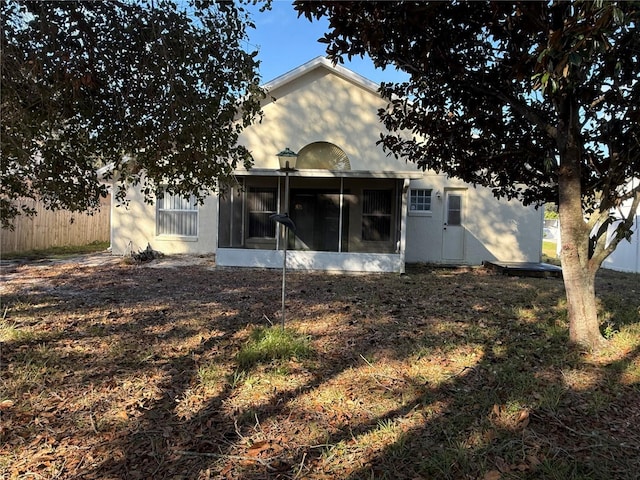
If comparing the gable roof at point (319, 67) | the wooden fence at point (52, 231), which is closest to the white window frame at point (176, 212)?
the wooden fence at point (52, 231)

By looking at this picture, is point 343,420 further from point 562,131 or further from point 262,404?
point 562,131

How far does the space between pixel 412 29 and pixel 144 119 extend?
285 centimetres

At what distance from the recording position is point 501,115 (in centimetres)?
515

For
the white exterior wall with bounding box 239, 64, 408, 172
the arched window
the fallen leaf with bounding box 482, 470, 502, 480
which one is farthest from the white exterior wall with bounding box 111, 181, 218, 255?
the fallen leaf with bounding box 482, 470, 502, 480

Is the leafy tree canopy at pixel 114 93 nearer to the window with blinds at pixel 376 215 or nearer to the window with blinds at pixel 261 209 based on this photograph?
the window with blinds at pixel 261 209

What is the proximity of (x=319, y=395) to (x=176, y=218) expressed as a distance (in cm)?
1201

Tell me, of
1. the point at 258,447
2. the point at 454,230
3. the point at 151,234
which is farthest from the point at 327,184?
the point at 258,447

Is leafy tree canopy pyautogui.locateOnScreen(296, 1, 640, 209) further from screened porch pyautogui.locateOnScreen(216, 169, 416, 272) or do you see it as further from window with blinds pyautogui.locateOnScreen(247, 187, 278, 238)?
window with blinds pyautogui.locateOnScreen(247, 187, 278, 238)

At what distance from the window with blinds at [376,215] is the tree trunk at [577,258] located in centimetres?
821

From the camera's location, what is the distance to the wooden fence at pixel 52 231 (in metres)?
14.0

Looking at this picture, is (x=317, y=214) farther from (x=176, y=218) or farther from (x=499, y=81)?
(x=499, y=81)

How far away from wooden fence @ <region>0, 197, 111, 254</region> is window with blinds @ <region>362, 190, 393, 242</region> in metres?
7.73

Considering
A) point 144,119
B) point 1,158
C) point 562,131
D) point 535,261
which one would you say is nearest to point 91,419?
point 1,158

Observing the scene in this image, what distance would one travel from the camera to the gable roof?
12219 millimetres
